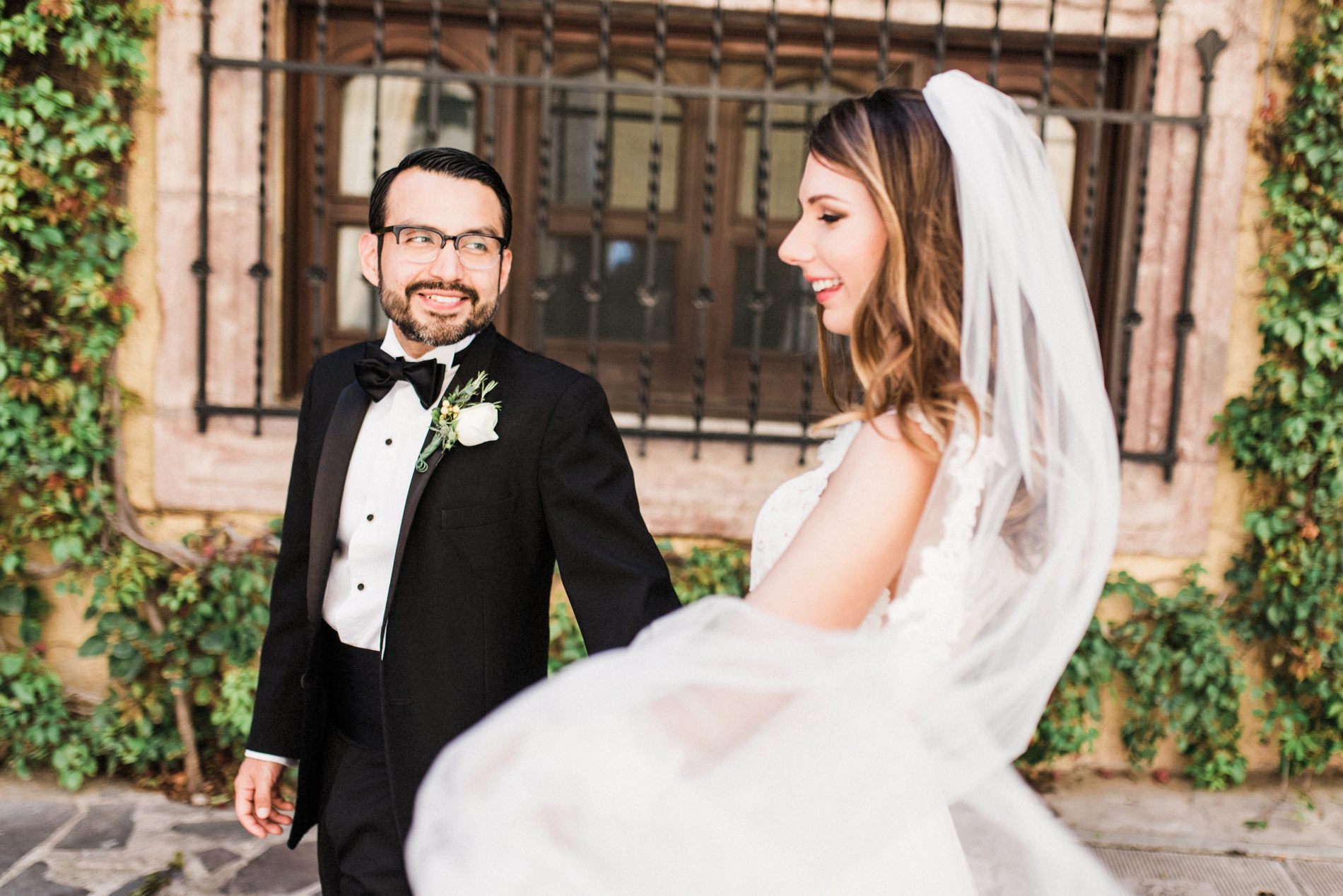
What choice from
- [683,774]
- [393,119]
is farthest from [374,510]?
[393,119]

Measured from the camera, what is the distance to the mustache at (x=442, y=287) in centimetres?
189

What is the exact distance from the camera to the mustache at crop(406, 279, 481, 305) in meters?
1.89

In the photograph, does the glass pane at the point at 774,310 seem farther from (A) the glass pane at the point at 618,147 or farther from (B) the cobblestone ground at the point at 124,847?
(B) the cobblestone ground at the point at 124,847

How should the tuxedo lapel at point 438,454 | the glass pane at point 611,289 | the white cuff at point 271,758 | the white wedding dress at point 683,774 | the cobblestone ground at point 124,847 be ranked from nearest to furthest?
the white wedding dress at point 683,774 → the tuxedo lapel at point 438,454 → the white cuff at point 271,758 → the cobblestone ground at point 124,847 → the glass pane at point 611,289

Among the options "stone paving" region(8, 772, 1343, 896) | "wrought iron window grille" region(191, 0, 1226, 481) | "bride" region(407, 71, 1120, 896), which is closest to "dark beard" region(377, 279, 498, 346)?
"bride" region(407, 71, 1120, 896)

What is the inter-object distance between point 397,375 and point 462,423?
0.19 metres

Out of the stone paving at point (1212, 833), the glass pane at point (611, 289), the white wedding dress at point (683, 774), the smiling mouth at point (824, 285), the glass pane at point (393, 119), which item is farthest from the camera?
the glass pane at point (611, 289)

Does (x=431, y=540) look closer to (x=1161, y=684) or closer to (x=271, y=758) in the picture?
(x=271, y=758)

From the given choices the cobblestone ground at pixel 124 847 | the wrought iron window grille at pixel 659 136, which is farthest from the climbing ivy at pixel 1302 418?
the cobblestone ground at pixel 124 847

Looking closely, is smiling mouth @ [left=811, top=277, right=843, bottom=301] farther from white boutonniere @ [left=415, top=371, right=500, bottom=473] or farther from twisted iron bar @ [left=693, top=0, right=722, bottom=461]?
twisted iron bar @ [left=693, top=0, right=722, bottom=461]

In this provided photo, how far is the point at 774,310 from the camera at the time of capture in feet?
13.5

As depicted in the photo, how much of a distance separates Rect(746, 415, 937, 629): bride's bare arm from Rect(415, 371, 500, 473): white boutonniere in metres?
0.72

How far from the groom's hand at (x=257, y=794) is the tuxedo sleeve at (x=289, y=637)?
0.10ft

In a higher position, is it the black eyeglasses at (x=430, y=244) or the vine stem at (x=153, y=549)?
the black eyeglasses at (x=430, y=244)
